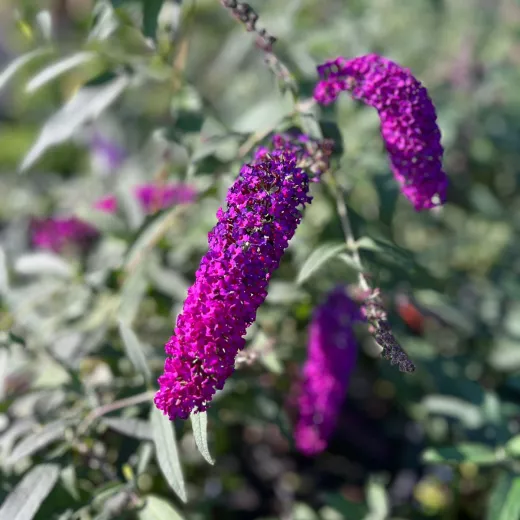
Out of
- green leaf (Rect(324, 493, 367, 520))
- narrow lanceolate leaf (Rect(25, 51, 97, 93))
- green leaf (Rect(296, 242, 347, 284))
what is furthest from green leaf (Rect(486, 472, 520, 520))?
narrow lanceolate leaf (Rect(25, 51, 97, 93))

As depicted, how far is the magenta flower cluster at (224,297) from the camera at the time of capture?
135 centimetres

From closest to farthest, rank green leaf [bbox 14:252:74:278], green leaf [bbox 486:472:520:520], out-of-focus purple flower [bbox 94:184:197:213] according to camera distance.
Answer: green leaf [bbox 486:472:520:520] < green leaf [bbox 14:252:74:278] < out-of-focus purple flower [bbox 94:184:197:213]

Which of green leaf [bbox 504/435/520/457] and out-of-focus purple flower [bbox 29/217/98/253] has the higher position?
out-of-focus purple flower [bbox 29/217/98/253]

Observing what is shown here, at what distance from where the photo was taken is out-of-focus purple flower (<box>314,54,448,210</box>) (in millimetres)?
1604

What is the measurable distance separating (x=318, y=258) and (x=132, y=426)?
70cm

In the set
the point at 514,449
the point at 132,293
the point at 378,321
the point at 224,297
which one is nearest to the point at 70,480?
the point at 132,293

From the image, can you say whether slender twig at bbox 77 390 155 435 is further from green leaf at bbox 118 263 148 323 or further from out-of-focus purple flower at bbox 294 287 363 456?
out-of-focus purple flower at bbox 294 287 363 456

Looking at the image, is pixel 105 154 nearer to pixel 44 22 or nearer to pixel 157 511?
pixel 44 22

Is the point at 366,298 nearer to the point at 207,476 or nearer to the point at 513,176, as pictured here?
the point at 207,476

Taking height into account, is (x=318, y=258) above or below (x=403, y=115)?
below

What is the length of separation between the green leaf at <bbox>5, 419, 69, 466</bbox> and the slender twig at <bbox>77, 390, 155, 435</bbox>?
0.06 metres

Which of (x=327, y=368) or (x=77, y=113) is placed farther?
(x=77, y=113)

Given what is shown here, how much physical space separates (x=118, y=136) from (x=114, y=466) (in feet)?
7.42

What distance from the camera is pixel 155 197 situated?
2660 millimetres
